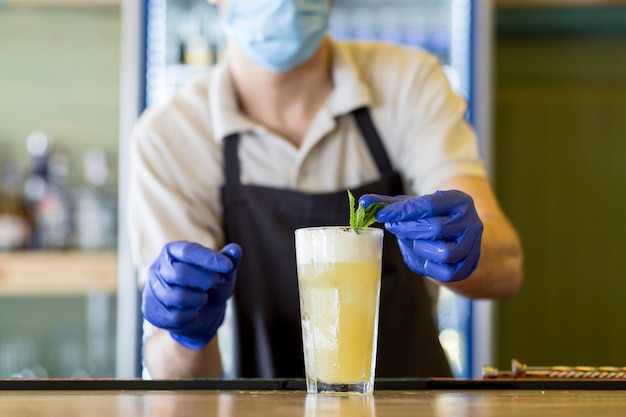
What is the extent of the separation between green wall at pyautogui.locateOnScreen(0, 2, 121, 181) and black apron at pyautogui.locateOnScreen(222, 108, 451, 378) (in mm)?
1984

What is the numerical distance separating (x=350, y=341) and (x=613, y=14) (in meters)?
3.29

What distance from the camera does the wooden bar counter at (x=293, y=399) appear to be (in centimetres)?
92

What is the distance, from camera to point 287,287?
1980 millimetres

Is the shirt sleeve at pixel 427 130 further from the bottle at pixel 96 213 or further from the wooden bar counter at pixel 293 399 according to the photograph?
the bottle at pixel 96 213

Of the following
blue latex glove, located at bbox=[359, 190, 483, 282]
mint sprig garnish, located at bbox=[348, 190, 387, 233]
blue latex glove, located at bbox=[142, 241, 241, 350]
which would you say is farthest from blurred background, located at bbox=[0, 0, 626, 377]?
mint sprig garnish, located at bbox=[348, 190, 387, 233]

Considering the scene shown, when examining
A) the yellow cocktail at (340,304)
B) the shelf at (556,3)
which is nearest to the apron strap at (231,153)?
the yellow cocktail at (340,304)

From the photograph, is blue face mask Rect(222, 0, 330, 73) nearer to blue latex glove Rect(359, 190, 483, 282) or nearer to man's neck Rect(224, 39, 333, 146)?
man's neck Rect(224, 39, 333, 146)

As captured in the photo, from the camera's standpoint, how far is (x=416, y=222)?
1.28 meters

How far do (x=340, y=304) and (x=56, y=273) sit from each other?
2.45 m

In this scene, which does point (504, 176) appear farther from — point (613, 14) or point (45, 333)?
point (45, 333)

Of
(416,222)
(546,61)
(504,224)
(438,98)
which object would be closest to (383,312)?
(504,224)

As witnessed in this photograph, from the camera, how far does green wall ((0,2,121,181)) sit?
12.7 ft

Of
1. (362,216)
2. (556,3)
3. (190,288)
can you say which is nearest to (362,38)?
(556,3)

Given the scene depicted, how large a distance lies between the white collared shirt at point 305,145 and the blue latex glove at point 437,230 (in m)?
0.58
